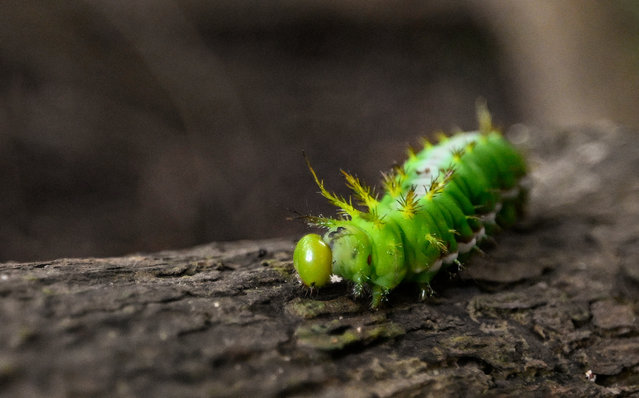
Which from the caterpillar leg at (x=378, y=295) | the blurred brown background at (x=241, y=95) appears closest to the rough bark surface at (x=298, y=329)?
the caterpillar leg at (x=378, y=295)

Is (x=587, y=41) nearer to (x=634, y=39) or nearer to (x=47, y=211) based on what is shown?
(x=634, y=39)

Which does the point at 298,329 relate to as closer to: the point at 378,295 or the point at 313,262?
the point at 313,262

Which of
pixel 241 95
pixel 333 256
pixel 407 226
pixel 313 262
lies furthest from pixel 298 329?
pixel 241 95

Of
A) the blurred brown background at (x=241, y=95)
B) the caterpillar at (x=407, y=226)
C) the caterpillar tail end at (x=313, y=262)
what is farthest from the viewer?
→ the blurred brown background at (x=241, y=95)

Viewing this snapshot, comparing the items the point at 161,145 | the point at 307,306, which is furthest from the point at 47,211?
the point at 307,306

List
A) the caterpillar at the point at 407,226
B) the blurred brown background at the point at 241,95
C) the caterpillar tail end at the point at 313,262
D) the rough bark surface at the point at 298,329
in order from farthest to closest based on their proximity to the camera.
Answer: the blurred brown background at the point at 241,95 < the caterpillar at the point at 407,226 < the caterpillar tail end at the point at 313,262 < the rough bark surface at the point at 298,329

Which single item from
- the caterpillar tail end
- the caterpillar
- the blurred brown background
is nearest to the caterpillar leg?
the caterpillar

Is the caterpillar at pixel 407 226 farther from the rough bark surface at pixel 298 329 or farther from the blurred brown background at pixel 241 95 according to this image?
the blurred brown background at pixel 241 95
